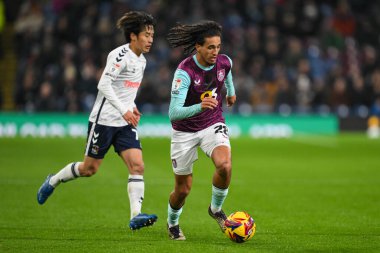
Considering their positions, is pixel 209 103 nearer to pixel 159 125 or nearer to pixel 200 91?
pixel 200 91

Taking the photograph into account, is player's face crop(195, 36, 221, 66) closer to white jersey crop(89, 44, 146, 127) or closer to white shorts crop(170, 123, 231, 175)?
white shorts crop(170, 123, 231, 175)

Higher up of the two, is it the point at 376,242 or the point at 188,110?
the point at 188,110

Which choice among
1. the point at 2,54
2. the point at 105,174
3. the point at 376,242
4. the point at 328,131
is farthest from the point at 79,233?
the point at 2,54

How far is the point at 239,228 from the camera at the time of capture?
26.4 ft

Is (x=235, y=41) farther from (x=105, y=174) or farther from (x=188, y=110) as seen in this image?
(x=188, y=110)

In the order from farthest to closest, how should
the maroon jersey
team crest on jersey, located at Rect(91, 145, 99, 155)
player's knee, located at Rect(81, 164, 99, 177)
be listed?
player's knee, located at Rect(81, 164, 99, 177) → team crest on jersey, located at Rect(91, 145, 99, 155) → the maroon jersey

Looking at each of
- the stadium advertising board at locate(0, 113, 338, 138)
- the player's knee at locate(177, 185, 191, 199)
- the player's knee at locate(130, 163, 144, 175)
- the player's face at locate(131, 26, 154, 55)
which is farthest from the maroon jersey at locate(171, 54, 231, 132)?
the stadium advertising board at locate(0, 113, 338, 138)

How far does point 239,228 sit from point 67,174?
264cm

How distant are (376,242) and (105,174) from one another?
26.5 ft

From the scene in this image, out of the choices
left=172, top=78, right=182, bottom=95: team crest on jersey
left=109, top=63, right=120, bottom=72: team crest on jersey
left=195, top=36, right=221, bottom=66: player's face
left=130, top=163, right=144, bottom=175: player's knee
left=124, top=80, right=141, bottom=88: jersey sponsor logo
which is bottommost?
left=130, top=163, right=144, bottom=175: player's knee

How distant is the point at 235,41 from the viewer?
87.1 ft

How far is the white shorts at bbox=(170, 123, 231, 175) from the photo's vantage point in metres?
8.29

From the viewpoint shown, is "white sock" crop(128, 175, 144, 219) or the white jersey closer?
"white sock" crop(128, 175, 144, 219)

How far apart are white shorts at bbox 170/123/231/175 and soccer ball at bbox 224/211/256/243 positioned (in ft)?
2.30
